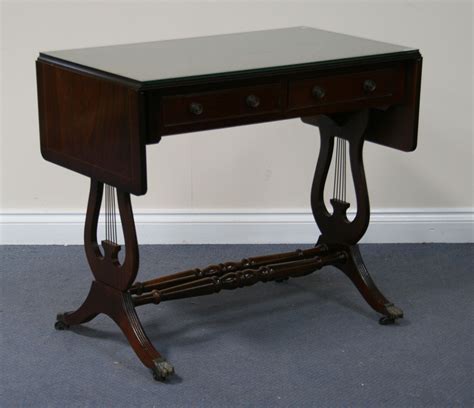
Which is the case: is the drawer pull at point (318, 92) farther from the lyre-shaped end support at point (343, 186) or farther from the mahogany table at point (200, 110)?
the lyre-shaped end support at point (343, 186)

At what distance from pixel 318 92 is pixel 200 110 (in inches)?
16.3

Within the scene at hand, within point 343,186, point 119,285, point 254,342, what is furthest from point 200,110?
point 343,186

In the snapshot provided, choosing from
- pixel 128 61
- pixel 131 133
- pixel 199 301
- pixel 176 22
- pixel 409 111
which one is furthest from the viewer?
pixel 176 22

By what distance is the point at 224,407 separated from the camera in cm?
286

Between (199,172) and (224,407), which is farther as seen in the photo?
(199,172)

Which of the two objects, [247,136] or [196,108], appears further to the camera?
[247,136]

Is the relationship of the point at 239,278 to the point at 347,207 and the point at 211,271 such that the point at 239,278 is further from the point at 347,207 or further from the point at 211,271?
the point at 347,207

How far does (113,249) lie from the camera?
3.13 m

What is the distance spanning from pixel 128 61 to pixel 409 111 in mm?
Result: 946

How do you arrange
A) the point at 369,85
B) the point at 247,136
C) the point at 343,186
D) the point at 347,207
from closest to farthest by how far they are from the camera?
the point at 369,85, the point at 347,207, the point at 343,186, the point at 247,136

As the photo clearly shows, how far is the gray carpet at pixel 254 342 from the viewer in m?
2.94

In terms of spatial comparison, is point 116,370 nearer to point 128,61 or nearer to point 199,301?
point 199,301

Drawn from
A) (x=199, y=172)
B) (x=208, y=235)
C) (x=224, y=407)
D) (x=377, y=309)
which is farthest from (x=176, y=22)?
(x=224, y=407)

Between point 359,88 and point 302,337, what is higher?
point 359,88
